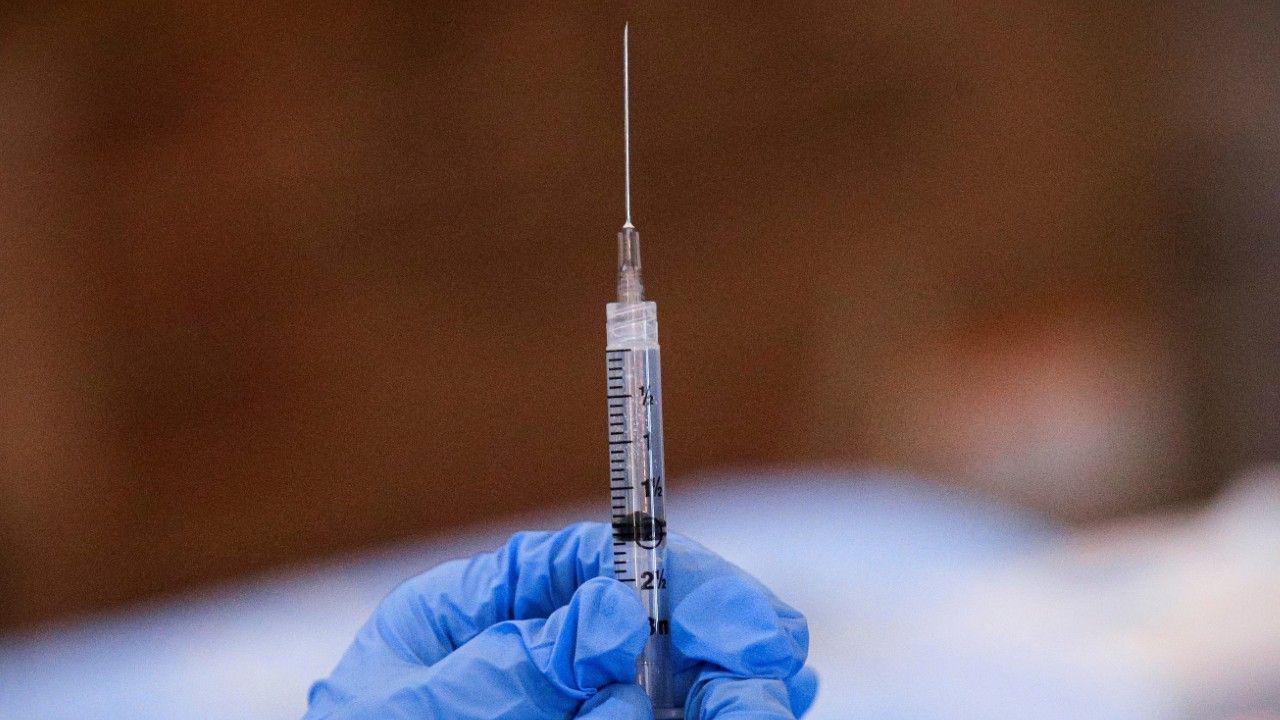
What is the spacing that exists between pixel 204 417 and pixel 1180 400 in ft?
7.03

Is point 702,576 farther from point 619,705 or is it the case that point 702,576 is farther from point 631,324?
point 631,324

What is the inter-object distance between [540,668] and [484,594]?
0.22 meters

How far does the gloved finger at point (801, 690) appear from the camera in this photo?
3.92 feet

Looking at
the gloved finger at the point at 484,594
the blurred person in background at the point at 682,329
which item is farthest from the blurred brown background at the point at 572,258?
the gloved finger at the point at 484,594

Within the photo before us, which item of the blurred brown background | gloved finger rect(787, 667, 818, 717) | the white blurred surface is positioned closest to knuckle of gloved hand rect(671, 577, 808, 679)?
gloved finger rect(787, 667, 818, 717)

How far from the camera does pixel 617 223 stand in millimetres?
1971

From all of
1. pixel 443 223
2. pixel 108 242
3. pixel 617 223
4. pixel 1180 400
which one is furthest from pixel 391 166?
pixel 1180 400

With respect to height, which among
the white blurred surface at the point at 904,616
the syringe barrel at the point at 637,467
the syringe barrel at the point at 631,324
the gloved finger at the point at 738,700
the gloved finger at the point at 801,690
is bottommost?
the white blurred surface at the point at 904,616

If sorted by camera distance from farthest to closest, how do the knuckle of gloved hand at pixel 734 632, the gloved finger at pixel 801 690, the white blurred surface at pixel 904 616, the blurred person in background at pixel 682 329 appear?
the blurred person in background at pixel 682 329 < the white blurred surface at pixel 904 616 < the gloved finger at pixel 801 690 < the knuckle of gloved hand at pixel 734 632

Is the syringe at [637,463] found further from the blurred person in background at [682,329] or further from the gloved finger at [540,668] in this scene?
the blurred person in background at [682,329]

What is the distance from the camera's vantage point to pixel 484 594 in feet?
4.10

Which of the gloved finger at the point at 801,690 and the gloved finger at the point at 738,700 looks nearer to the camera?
the gloved finger at the point at 738,700

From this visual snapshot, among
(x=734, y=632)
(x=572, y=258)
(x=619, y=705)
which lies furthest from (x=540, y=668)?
(x=572, y=258)

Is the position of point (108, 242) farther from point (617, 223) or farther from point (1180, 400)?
point (1180, 400)
